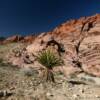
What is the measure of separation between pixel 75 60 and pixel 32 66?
15.4ft

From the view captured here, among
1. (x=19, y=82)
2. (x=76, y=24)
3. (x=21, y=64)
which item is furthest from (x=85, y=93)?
(x=76, y=24)

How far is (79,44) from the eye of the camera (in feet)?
86.5

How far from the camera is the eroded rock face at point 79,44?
2377 cm

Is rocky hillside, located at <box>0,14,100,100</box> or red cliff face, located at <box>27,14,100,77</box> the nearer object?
rocky hillside, located at <box>0,14,100,100</box>

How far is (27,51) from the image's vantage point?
29.3 metres

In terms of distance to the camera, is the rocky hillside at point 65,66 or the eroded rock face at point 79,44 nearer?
the rocky hillside at point 65,66

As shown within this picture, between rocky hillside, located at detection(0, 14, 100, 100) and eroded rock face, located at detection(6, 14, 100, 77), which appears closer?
rocky hillside, located at detection(0, 14, 100, 100)

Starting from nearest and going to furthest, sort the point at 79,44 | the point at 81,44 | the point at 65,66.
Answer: the point at 65,66 → the point at 81,44 → the point at 79,44

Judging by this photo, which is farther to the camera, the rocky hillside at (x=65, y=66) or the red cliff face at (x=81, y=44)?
the red cliff face at (x=81, y=44)

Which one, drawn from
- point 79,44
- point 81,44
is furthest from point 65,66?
point 79,44

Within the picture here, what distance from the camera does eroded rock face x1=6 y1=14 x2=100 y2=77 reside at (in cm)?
2377

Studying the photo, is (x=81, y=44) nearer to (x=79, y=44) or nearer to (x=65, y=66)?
(x=79, y=44)

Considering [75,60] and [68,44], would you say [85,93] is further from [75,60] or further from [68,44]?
[68,44]

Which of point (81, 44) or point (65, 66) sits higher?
point (81, 44)
